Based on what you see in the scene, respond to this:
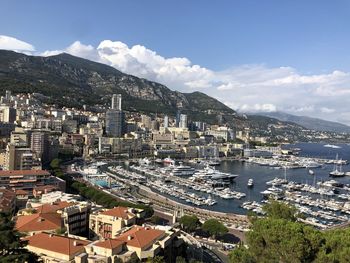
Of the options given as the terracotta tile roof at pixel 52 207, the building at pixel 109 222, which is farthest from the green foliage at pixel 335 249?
the terracotta tile roof at pixel 52 207

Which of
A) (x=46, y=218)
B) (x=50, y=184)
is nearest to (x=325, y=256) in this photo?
(x=46, y=218)

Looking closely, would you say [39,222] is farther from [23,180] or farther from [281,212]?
[23,180]

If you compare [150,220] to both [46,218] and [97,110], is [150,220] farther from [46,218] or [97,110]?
[97,110]

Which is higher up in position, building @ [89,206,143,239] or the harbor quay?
building @ [89,206,143,239]

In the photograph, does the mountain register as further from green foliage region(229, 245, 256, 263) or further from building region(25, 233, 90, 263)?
green foliage region(229, 245, 256, 263)

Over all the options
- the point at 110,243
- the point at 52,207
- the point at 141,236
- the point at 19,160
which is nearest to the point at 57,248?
the point at 110,243

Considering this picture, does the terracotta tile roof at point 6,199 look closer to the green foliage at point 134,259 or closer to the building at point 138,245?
the building at point 138,245

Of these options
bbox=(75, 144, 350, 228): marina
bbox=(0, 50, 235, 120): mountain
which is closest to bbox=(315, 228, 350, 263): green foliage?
bbox=(75, 144, 350, 228): marina
